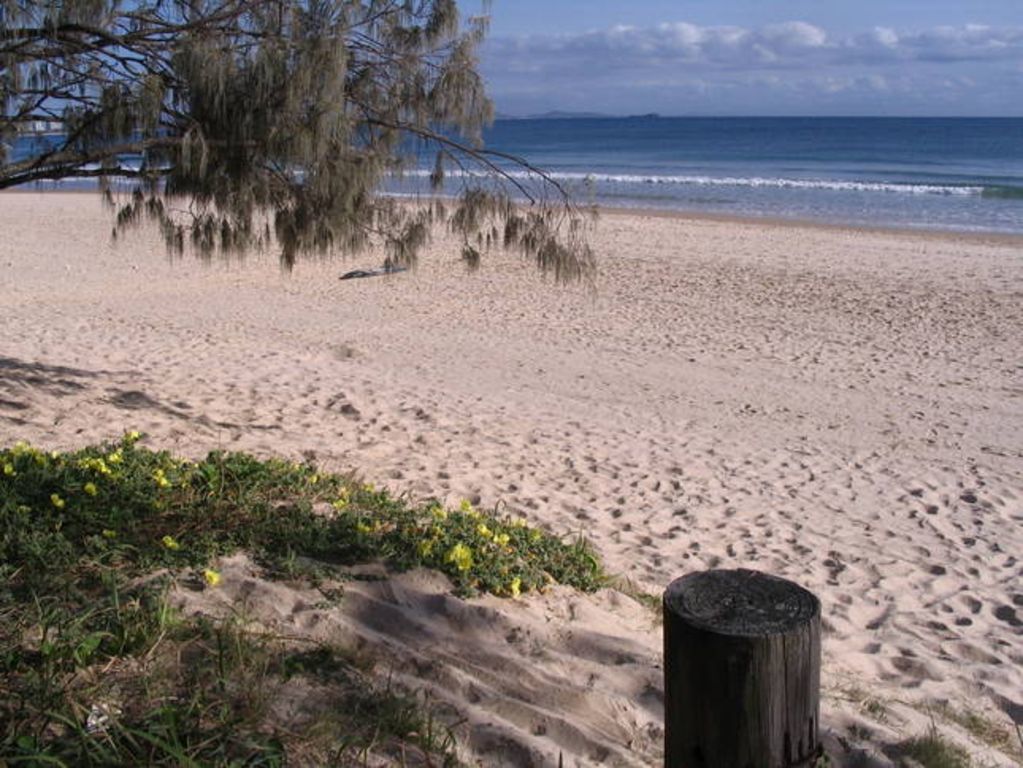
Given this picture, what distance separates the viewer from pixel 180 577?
12.8 ft

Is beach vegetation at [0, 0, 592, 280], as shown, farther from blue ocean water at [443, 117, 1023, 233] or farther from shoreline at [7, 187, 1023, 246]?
shoreline at [7, 187, 1023, 246]

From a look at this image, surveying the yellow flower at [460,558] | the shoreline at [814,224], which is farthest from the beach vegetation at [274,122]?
the shoreline at [814,224]

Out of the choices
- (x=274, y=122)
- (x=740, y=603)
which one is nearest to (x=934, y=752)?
(x=740, y=603)

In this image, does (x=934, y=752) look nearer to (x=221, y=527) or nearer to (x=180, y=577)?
(x=180, y=577)

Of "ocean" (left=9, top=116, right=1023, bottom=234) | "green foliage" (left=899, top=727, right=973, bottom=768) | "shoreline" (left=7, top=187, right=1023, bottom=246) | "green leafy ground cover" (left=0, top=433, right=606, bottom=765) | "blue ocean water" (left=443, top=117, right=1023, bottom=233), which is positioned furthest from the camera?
"blue ocean water" (left=443, top=117, right=1023, bottom=233)

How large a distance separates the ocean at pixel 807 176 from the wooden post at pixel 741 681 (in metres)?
4.83

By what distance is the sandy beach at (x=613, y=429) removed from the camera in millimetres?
3717

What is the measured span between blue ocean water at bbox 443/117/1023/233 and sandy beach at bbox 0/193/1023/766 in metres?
1.98

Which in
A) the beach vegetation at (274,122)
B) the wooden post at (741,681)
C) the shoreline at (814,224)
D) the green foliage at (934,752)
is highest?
the beach vegetation at (274,122)

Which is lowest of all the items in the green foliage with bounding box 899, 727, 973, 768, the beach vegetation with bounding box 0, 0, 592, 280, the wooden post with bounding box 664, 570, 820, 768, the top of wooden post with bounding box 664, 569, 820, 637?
the green foliage with bounding box 899, 727, 973, 768

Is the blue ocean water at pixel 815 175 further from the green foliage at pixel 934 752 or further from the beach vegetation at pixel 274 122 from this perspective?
the green foliage at pixel 934 752

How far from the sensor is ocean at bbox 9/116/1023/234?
95.3ft

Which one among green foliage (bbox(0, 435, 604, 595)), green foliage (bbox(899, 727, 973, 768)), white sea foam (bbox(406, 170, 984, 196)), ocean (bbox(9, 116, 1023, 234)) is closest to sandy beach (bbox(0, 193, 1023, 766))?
green foliage (bbox(899, 727, 973, 768))

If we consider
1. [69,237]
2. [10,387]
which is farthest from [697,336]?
[69,237]
